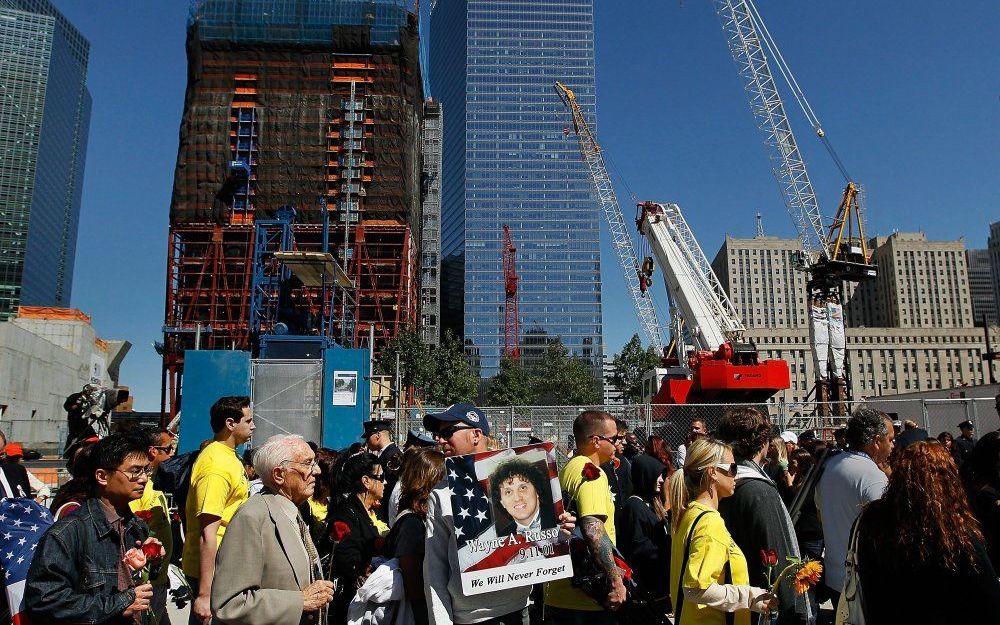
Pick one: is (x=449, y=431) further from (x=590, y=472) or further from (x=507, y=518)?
(x=590, y=472)

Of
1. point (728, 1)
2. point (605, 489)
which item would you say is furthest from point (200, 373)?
point (728, 1)

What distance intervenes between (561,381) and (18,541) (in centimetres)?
5502

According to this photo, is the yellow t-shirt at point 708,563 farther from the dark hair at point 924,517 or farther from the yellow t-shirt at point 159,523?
the yellow t-shirt at point 159,523

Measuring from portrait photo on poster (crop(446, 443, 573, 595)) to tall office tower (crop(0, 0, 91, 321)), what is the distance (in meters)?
159

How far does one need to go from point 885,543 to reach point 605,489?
1.69m

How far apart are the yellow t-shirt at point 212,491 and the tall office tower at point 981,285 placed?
207128 mm

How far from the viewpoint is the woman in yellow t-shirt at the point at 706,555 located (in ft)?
10.4

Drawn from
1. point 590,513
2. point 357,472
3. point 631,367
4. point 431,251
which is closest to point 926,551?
point 590,513

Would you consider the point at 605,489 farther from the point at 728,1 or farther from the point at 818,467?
Answer: the point at 728,1

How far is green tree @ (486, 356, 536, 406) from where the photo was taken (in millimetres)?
54312

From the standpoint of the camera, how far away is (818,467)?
15.0ft

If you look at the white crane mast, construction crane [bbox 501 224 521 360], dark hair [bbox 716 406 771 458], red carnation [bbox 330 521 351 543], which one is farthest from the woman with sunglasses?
construction crane [bbox 501 224 521 360]

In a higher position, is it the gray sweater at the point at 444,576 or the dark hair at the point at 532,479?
the dark hair at the point at 532,479

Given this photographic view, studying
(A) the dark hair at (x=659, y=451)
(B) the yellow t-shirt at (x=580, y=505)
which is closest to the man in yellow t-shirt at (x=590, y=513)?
(B) the yellow t-shirt at (x=580, y=505)
